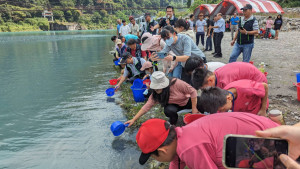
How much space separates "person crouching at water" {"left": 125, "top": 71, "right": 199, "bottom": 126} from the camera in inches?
118

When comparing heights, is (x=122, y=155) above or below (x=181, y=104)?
below

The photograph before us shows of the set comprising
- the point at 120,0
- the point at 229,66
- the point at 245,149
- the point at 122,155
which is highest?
the point at 120,0

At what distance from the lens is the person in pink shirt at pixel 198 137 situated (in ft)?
4.59

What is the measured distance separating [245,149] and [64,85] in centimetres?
727

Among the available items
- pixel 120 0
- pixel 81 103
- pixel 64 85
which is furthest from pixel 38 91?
pixel 120 0

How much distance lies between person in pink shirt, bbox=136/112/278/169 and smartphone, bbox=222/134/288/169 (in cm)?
19

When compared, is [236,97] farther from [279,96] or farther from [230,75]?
[279,96]

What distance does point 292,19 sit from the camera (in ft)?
63.7

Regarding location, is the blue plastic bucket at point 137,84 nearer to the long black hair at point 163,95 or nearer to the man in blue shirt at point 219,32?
the long black hair at point 163,95

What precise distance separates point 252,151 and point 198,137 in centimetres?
34

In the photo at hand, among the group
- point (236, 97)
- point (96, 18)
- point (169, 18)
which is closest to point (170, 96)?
point (236, 97)

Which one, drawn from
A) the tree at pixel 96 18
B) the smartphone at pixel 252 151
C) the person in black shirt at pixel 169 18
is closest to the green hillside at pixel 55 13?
the tree at pixel 96 18

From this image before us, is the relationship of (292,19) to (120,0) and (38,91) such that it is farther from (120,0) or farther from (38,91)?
(120,0)

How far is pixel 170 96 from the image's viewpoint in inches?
130
